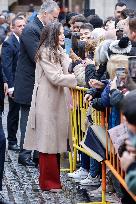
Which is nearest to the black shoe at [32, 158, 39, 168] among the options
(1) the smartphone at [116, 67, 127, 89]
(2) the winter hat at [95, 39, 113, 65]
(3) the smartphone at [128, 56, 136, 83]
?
(2) the winter hat at [95, 39, 113, 65]

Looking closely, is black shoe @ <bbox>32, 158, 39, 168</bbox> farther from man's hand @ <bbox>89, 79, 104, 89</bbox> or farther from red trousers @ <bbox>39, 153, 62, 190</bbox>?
man's hand @ <bbox>89, 79, 104, 89</bbox>

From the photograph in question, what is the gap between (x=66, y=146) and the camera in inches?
364

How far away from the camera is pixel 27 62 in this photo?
404 inches

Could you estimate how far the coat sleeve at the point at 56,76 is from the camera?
891 centimetres

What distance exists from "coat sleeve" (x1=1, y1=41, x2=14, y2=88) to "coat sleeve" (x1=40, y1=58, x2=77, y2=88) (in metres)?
2.86

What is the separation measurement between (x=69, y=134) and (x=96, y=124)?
873mm

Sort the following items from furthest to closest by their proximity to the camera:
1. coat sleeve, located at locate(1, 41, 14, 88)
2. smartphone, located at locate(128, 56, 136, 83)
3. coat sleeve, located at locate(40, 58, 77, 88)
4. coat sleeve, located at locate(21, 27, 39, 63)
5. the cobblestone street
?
coat sleeve, located at locate(1, 41, 14, 88), coat sleeve, located at locate(21, 27, 39, 63), coat sleeve, located at locate(40, 58, 77, 88), the cobblestone street, smartphone, located at locate(128, 56, 136, 83)

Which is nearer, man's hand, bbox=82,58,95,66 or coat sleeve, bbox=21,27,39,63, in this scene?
man's hand, bbox=82,58,95,66

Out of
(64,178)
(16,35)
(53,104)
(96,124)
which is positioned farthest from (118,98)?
(16,35)

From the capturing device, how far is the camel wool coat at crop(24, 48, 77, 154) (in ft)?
29.8

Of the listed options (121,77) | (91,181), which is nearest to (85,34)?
(91,181)

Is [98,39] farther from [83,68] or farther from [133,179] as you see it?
[133,179]

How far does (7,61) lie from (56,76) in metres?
3.22

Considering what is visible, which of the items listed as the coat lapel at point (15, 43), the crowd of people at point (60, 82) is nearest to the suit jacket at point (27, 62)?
the crowd of people at point (60, 82)
